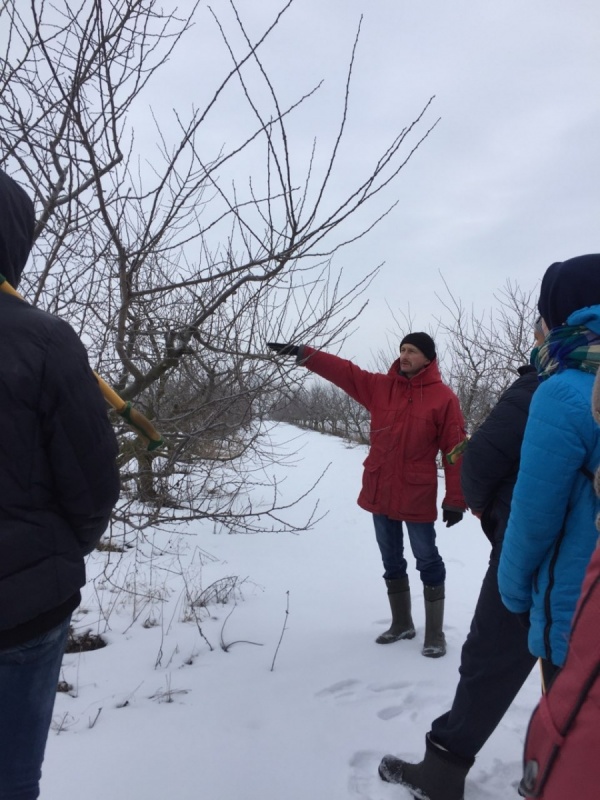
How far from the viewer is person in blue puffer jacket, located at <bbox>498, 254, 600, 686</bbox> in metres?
1.21

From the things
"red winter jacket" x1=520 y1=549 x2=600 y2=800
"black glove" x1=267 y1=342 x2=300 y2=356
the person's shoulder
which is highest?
"black glove" x1=267 y1=342 x2=300 y2=356

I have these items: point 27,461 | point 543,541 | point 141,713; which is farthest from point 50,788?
point 543,541

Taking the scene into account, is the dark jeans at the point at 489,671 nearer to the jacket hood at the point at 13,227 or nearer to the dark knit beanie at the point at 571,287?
the dark knit beanie at the point at 571,287

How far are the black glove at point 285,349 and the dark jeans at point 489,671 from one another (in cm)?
118

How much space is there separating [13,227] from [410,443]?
224 cm

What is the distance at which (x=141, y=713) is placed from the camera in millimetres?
2350

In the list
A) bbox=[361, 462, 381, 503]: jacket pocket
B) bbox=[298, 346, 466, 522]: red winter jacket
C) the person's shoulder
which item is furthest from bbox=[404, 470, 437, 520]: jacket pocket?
the person's shoulder

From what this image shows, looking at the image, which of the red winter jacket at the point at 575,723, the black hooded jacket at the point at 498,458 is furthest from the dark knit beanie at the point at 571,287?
the red winter jacket at the point at 575,723

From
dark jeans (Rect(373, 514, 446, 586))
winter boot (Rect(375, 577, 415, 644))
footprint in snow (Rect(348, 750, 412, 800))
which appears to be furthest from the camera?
winter boot (Rect(375, 577, 415, 644))

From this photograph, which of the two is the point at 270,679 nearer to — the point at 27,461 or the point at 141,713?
the point at 141,713

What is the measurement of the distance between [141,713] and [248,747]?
0.55 metres

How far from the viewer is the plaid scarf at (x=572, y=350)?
47.9 inches

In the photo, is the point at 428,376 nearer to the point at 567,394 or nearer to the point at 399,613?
the point at 399,613

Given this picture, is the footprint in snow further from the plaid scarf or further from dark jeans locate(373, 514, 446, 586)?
the plaid scarf
